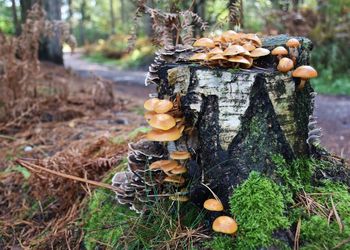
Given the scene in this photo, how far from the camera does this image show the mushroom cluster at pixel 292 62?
7.29 feet

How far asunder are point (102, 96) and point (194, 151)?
5.00 m

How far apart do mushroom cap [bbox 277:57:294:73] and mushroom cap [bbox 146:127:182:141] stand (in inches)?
30.0

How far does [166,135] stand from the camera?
2256 millimetres

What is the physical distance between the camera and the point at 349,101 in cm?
891

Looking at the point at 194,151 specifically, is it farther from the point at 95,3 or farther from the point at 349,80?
the point at 95,3

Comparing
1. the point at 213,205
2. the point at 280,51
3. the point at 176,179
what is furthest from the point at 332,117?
the point at 213,205

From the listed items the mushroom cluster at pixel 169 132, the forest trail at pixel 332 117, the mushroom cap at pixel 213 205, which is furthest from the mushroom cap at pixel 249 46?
the forest trail at pixel 332 117

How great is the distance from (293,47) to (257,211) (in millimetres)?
1098

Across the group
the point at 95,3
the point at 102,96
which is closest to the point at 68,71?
the point at 102,96

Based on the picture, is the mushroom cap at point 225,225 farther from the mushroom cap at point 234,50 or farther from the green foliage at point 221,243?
the mushroom cap at point 234,50

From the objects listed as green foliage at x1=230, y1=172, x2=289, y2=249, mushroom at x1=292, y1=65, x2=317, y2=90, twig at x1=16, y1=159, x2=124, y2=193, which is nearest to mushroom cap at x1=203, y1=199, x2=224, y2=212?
green foliage at x1=230, y1=172, x2=289, y2=249

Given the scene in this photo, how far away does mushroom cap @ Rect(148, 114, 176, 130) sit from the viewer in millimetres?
2219

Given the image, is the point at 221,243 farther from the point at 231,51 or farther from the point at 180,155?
the point at 231,51

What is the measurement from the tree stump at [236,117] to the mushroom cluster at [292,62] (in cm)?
5
